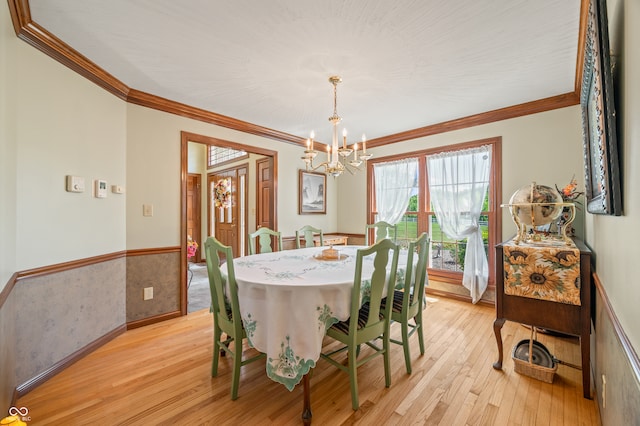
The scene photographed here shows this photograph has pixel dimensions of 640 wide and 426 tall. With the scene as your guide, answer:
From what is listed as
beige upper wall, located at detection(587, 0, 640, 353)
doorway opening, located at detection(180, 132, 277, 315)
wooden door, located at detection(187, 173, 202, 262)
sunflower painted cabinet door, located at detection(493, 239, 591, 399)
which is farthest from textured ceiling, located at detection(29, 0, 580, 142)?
wooden door, located at detection(187, 173, 202, 262)

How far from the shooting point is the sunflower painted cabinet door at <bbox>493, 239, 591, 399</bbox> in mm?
1756

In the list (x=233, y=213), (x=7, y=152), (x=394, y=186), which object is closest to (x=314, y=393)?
(x=7, y=152)

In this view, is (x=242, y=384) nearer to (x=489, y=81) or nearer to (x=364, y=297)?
(x=364, y=297)

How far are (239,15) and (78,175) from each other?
5.87 ft

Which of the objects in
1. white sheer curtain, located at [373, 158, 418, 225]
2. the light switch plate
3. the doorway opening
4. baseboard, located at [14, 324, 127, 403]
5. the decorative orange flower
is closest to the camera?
baseboard, located at [14, 324, 127, 403]

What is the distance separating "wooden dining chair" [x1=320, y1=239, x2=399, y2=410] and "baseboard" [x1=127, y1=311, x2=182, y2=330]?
7.05ft

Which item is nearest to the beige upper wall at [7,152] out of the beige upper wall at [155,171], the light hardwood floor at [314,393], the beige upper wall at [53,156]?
the beige upper wall at [53,156]

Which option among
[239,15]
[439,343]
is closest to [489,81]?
[239,15]

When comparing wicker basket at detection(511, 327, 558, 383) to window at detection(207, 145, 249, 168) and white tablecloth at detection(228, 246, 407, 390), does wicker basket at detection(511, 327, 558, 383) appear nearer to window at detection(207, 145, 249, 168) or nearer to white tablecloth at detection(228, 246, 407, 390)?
white tablecloth at detection(228, 246, 407, 390)

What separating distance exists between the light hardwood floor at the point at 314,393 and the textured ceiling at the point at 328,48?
2.40 m

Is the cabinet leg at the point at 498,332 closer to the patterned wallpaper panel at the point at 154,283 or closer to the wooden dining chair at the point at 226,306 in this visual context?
the wooden dining chair at the point at 226,306

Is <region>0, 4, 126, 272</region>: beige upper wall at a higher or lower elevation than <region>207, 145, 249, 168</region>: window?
lower

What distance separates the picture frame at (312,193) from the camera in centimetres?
455

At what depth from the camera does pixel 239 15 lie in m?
1.71
